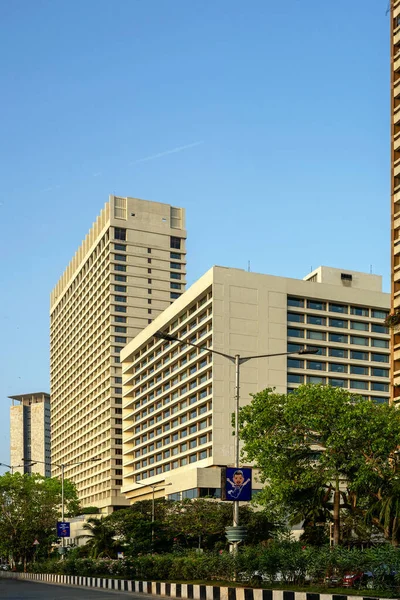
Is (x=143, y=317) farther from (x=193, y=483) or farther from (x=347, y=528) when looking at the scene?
(x=347, y=528)

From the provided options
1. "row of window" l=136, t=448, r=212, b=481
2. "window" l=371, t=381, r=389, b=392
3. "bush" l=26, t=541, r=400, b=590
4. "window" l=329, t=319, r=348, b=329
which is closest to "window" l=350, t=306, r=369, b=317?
"window" l=329, t=319, r=348, b=329

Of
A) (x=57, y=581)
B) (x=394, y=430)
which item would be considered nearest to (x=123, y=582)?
(x=57, y=581)

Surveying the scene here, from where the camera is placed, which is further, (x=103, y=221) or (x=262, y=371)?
(x=103, y=221)

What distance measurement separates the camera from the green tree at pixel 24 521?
86.8 m

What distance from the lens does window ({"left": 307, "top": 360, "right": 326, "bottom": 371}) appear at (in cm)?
10575

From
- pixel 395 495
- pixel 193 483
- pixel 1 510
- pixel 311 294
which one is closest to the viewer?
pixel 395 495

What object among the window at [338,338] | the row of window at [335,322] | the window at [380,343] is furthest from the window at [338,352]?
the window at [380,343]

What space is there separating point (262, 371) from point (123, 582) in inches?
2517

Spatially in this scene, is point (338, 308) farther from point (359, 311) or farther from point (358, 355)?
point (358, 355)

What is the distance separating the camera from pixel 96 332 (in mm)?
159375

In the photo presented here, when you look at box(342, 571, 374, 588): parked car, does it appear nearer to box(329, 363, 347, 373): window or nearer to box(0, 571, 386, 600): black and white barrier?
box(0, 571, 386, 600): black and white barrier

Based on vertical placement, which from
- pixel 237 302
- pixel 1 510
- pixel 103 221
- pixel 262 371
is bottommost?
pixel 1 510

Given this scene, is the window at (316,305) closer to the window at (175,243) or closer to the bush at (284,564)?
the window at (175,243)

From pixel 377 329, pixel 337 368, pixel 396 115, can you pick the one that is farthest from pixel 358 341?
pixel 396 115
